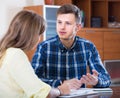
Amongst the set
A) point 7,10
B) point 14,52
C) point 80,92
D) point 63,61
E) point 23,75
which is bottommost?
point 80,92

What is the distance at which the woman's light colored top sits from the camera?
1501 mm

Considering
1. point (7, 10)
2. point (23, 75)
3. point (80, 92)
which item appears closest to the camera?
point (23, 75)

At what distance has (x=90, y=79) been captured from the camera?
2.14m

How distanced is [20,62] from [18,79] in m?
0.09

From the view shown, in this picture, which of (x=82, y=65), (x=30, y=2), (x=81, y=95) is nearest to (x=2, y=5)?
(x=30, y=2)

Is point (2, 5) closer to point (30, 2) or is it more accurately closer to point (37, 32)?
point (30, 2)

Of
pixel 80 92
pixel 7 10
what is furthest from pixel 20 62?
pixel 7 10

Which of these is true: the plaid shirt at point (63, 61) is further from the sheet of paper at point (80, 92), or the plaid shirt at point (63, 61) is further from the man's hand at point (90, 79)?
the sheet of paper at point (80, 92)

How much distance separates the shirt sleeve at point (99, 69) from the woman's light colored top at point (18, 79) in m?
0.76

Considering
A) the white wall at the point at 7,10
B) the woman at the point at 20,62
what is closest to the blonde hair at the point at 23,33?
the woman at the point at 20,62

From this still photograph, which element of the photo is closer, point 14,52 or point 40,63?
point 14,52

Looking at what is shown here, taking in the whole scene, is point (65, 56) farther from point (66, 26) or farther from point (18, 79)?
point (18, 79)

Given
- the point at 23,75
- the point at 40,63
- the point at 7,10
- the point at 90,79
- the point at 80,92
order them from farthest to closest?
the point at 7,10 < the point at 40,63 < the point at 90,79 < the point at 80,92 < the point at 23,75

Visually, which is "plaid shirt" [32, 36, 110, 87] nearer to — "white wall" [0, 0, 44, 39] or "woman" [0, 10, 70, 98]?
"woman" [0, 10, 70, 98]
